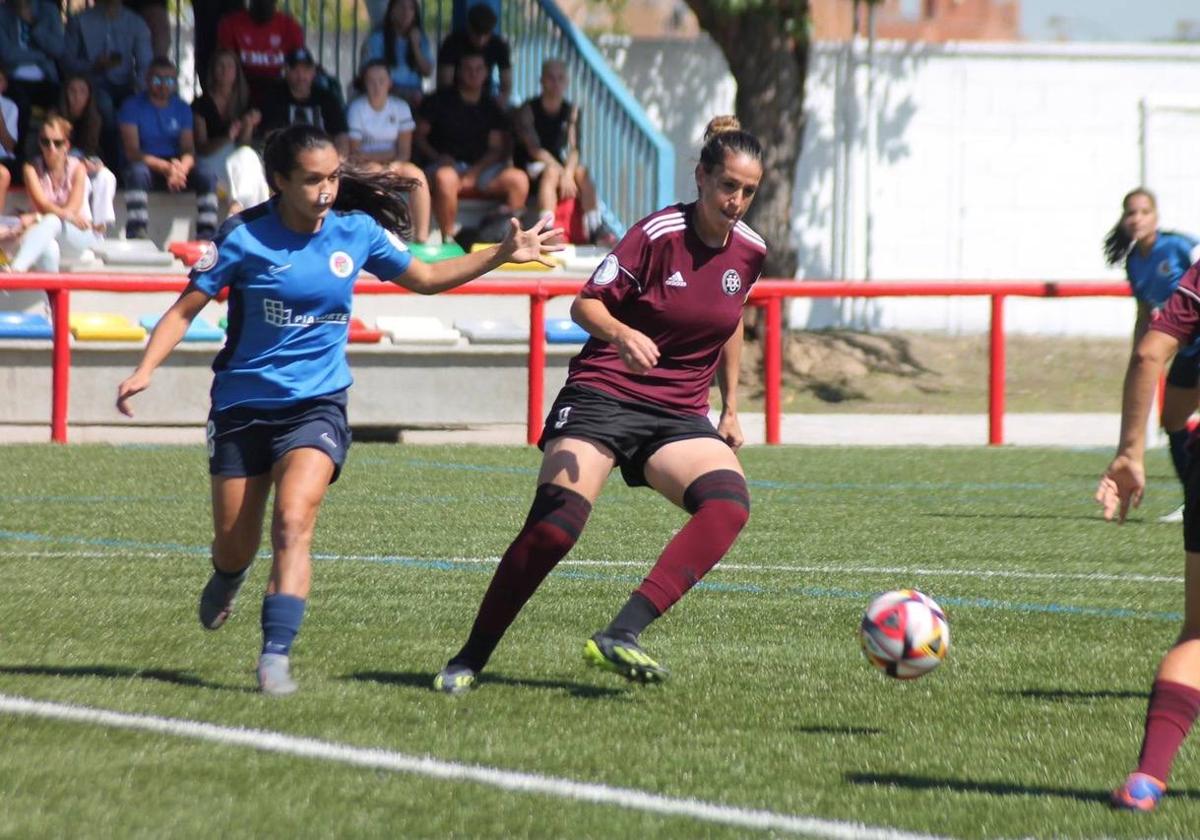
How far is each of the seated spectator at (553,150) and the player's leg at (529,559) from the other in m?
13.1

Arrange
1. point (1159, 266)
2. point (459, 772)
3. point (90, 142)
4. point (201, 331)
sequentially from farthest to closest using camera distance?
point (90, 142), point (201, 331), point (1159, 266), point (459, 772)

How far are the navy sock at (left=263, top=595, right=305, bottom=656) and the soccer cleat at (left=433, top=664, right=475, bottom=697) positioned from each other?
462mm

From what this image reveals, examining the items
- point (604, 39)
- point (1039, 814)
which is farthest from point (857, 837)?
point (604, 39)

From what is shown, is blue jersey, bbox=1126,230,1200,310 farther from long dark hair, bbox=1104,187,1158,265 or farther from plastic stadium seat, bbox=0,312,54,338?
plastic stadium seat, bbox=0,312,54,338

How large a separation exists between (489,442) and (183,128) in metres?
4.58

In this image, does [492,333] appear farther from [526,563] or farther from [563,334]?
[526,563]

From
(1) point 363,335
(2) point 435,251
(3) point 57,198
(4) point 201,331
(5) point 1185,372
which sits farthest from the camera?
(2) point 435,251

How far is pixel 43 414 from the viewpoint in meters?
15.2

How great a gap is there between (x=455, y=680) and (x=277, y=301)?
1.30 m

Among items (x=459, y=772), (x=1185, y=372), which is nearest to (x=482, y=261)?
(x=459, y=772)

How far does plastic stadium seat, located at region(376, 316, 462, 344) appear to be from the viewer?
15953 mm

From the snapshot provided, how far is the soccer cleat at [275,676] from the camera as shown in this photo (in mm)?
6102

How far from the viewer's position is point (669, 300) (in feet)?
21.5

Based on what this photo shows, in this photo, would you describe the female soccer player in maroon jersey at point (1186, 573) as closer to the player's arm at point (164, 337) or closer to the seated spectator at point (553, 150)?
the player's arm at point (164, 337)
